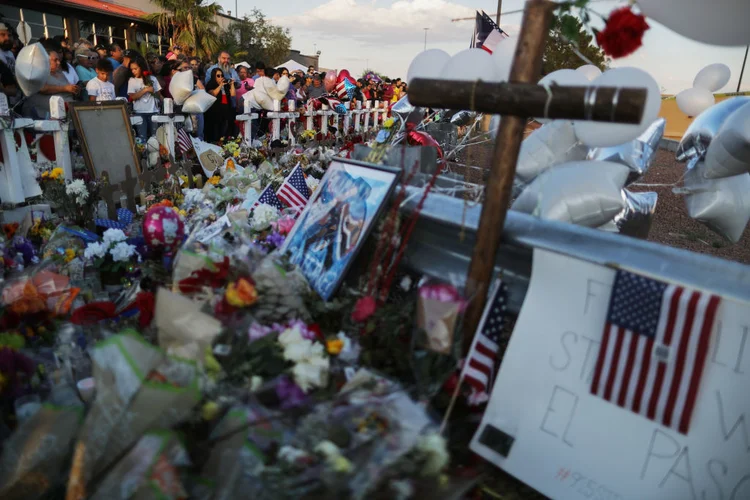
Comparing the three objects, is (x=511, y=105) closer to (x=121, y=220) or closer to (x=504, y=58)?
(x=504, y=58)

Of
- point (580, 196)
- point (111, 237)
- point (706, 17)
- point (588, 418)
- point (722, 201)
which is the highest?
point (706, 17)

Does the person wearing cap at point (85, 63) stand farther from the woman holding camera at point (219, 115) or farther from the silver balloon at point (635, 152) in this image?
the silver balloon at point (635, 152)

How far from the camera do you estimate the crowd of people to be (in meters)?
6.19

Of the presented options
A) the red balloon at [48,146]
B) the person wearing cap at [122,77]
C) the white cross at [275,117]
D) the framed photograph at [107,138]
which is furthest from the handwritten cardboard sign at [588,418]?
the white cross at [275,117]

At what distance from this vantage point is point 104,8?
2123 centimetres

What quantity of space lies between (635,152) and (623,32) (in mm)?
2743

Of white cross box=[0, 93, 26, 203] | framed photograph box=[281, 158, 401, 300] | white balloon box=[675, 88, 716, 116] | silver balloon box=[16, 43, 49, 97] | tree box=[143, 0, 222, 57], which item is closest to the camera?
framed photograph box=[281, 158, 401, 300]

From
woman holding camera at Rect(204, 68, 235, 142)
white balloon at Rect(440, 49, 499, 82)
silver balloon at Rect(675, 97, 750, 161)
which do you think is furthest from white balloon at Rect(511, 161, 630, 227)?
woman holding camera at Rect(204, 68, 235, 142)

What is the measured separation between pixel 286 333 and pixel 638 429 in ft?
4.88

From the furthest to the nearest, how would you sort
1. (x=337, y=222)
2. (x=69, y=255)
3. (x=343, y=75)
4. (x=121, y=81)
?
1. (x=343, y=75)
2. (x=121, y=81)
3. (x=69, y=255)
4. (x=337, y=222)

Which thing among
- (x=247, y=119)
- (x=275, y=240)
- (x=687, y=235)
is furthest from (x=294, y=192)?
(x=687, y=235)

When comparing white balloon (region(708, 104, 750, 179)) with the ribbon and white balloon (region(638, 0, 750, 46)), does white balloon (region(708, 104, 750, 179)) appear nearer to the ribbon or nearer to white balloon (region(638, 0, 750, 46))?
white balloon (region(638, 0, 750, 46))

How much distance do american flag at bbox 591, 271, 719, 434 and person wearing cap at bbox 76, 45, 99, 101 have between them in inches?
311

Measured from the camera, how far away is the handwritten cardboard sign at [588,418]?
2.02m
